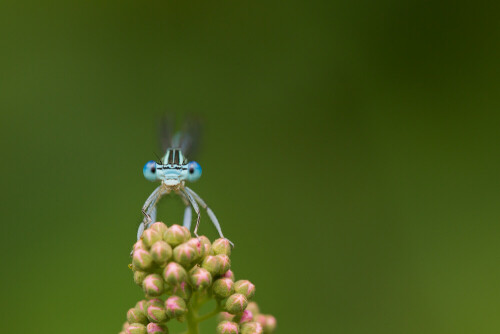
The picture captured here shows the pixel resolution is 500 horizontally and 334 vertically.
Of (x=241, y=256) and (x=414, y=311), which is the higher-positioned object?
Result: (x=241, y=256)

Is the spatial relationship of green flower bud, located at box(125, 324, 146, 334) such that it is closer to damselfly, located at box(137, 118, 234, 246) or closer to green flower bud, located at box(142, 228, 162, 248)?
green flower bud, located at box(142, 228, 162, 248)

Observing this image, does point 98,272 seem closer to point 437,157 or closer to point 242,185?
point 242,185

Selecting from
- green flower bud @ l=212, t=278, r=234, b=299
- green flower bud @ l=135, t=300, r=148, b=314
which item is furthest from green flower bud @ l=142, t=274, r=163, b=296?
green flower bud @ l=212, t=278, r=234, b=299

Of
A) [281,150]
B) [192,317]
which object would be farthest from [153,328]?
[281,150]

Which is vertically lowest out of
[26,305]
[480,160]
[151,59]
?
[26,305]

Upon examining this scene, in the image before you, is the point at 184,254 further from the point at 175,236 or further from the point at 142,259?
the point at 142,259

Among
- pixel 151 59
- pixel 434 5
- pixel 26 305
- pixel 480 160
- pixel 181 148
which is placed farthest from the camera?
pixel 151 59

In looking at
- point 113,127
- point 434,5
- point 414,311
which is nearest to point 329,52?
point 434,5
